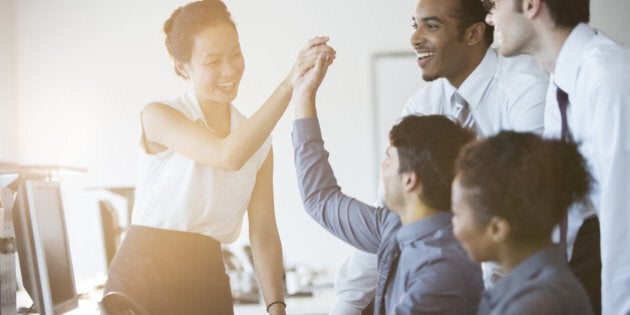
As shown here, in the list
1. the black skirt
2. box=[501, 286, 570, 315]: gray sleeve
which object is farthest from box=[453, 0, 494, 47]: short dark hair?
box=[501, 286, 570, 315]: gray sleeve

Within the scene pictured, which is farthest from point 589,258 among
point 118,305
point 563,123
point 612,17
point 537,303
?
point 612,17

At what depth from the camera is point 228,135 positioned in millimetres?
1830

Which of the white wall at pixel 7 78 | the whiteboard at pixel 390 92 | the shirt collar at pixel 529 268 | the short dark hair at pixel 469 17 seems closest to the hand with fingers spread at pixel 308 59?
the short dark hair at pixel 469 17

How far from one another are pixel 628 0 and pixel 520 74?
1360mm

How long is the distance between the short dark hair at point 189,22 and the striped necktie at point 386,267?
82 centimetres

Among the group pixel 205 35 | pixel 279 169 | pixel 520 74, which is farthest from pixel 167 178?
pixel 279 169

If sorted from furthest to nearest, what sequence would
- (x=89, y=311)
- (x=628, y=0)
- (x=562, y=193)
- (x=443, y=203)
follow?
1. (x=628, y=0)
2. (x=89, y=311)
3. (x=443, y=203)
4. (x=562, y=193)

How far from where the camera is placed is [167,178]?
1850 millimetres

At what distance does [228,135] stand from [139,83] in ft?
4.89

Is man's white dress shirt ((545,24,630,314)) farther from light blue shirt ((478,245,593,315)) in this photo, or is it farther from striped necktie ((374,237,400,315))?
striped necktie ((374,237,400,315))

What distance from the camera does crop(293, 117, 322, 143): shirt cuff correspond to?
152 cm

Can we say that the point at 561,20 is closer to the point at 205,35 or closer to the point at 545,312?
the point at 545,312

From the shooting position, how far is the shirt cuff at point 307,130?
1.52m

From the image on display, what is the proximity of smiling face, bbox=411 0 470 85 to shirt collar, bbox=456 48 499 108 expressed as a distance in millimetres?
43
